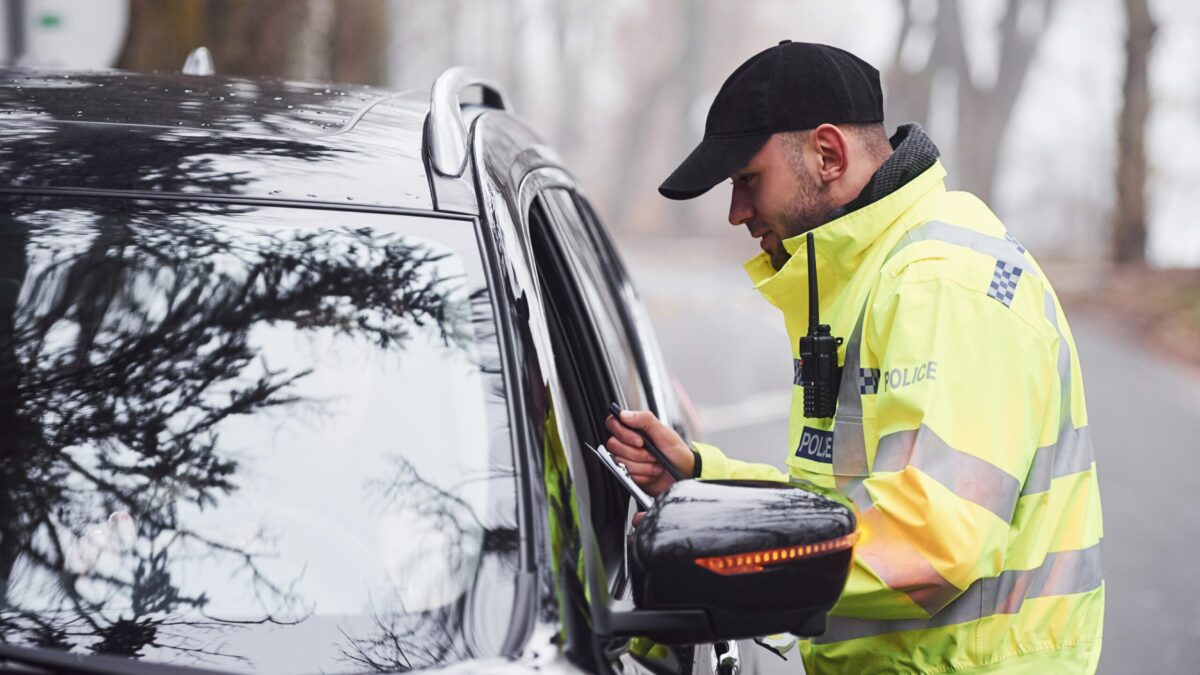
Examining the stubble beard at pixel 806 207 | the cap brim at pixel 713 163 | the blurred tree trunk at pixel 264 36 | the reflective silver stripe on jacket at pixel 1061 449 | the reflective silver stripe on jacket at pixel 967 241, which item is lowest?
the reflective silver stripe on jacket at pixel 1061 449

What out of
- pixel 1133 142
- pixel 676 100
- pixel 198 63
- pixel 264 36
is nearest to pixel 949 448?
pixel 198 63

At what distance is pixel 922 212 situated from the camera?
2557 mm

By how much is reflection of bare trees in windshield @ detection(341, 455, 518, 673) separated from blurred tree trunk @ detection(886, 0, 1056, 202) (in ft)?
106

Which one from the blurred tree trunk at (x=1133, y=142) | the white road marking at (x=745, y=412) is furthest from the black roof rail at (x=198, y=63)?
the blurred tree trunk at (x=1133, y=142)

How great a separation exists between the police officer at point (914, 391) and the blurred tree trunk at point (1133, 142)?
22615 mm

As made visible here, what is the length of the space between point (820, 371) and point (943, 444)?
324 millimetres

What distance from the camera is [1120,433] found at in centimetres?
1161

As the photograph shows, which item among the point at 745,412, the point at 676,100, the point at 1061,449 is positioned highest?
the point at 676,100

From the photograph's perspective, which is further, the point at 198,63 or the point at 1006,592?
the point at 198,63

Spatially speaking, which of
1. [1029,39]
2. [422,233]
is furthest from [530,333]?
[1029,39]

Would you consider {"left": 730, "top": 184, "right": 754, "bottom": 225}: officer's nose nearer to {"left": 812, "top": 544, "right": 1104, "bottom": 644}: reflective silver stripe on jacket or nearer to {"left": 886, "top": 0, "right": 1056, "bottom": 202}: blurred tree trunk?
{"left": 812, "top": 544, "right": 1104, "bottom": 644}: reflective silver stripe on jacket

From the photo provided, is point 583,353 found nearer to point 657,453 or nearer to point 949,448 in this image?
point 657,453

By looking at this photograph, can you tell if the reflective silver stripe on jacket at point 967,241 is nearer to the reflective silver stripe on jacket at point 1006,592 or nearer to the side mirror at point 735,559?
the reflective silver stripe on jacket at point 1006,592

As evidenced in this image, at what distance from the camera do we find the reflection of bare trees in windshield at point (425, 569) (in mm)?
1899
